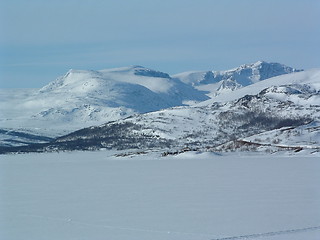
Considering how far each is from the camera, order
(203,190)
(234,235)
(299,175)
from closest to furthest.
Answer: (234,235) → (203,190) → (299,175)

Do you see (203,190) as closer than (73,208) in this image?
No

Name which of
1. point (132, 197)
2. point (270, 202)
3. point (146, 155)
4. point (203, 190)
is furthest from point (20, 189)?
point (146, 155)

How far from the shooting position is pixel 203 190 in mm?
39812

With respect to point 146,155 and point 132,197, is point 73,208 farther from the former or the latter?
point 146,155

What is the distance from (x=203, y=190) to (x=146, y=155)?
236 ft

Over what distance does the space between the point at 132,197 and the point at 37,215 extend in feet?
25.5

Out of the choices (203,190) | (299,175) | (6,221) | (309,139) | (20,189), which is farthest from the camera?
(309,139)

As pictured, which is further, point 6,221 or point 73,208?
point 73,208

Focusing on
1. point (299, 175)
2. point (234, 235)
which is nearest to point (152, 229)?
point (234, 235)

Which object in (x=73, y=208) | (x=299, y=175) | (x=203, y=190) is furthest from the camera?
(x=299, y=175)

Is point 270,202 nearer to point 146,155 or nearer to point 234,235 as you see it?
point 234,235

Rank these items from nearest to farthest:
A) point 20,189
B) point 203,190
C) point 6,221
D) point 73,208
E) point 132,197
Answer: point 6,221
point 73,208
point 132,197
point 203,190
point 20,189

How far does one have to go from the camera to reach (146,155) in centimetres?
11138

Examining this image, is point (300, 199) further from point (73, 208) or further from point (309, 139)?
point (309, 139)
